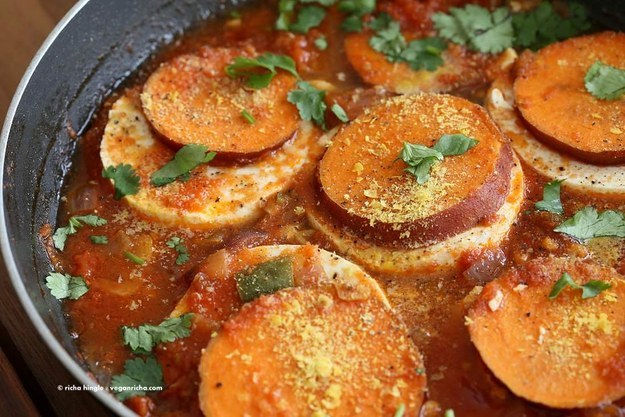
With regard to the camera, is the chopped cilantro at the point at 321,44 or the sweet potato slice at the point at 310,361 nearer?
the sweet potato slice at the point at 310,361

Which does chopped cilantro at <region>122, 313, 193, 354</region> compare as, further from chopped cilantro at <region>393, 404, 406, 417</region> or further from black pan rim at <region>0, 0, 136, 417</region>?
chopped cilantro at <region>393, 404, 406, 417</region>

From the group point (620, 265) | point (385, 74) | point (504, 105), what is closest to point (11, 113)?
point (385, 74)

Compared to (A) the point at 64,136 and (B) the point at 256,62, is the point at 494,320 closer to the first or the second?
(B) the point at 256,62

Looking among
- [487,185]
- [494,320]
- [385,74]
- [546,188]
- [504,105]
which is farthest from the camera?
[385,74]

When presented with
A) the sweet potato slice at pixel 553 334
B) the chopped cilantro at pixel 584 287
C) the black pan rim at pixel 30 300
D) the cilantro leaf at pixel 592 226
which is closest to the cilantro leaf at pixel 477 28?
the cilantro leaf at pixel 592 226

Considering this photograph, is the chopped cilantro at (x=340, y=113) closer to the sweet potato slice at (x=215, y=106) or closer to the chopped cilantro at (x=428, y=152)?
the sweet potato slice at (x=215, y=106)

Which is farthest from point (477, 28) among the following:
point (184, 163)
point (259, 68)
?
point (184, 163)
